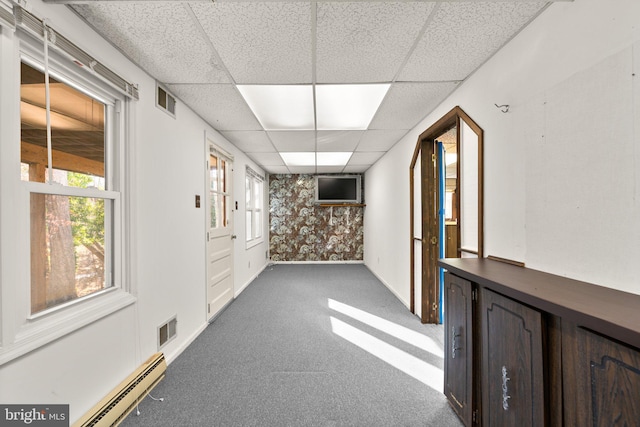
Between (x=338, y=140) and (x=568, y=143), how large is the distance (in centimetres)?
292

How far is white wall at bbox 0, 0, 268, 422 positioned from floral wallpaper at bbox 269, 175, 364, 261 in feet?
12.3

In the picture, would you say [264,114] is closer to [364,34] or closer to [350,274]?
[364,34]

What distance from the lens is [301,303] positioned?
379 centimetres

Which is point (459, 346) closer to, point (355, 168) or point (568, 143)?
point (568, 143)

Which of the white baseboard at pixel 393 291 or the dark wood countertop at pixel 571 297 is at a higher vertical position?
the dark wood countertop at pixel 571 297

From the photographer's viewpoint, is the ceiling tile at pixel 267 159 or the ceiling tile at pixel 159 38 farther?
the ceiling tile at pixel 267 159

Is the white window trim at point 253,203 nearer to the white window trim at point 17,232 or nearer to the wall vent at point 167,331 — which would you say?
the wall vent at point 167,331

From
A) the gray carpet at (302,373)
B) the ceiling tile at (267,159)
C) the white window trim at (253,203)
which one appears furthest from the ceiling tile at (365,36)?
the white window trim at (253,203)

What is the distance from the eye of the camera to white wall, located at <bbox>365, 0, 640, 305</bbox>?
1054 mm

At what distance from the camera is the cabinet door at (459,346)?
146 centimetres

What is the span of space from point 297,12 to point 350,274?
5.00 metres

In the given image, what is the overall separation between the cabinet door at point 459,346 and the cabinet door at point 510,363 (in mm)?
102

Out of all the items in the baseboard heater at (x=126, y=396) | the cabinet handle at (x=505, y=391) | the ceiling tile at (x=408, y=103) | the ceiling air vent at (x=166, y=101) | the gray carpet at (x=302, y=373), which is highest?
the ceiling tile at (x=408, y=103)

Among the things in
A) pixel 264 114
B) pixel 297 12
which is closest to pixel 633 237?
pixel 297 12
